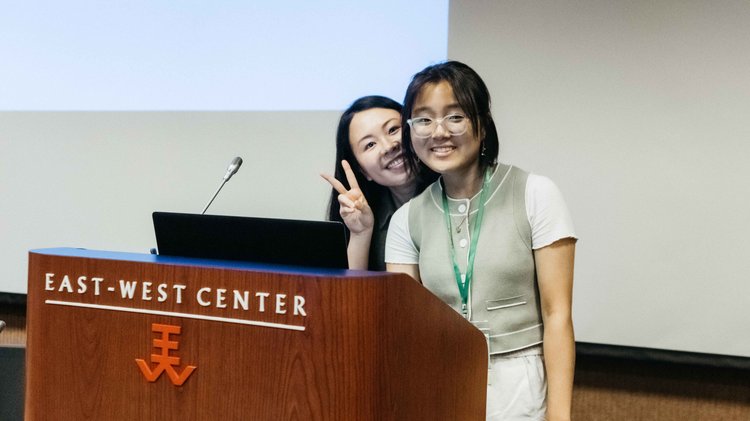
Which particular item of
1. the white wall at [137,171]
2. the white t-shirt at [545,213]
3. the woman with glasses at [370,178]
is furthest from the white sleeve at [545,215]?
the white wall at [137,171]

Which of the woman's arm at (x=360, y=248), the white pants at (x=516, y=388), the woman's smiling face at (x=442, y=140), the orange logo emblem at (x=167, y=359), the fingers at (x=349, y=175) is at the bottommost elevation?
the white pants at (x=516, y=388)

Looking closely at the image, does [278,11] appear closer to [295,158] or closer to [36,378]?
[295,158]

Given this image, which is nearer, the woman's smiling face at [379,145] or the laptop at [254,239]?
the laptop at [254,239]

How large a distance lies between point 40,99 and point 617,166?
7.06 ft

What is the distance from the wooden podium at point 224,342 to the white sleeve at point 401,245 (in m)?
0.57

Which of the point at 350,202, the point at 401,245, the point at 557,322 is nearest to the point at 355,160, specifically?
the point at 350,202

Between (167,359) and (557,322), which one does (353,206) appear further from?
(167,359)

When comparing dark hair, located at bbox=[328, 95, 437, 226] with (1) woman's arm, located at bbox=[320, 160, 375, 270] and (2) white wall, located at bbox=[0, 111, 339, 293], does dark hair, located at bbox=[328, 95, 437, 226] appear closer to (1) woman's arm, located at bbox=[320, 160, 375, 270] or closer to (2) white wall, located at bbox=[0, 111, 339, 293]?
(1) woman's arm, located at bbox=[320, 160, 375, 270]

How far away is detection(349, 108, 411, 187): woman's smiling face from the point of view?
2012 millimetres

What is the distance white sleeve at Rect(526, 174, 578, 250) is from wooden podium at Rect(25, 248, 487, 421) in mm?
481

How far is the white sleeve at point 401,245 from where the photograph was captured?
1.68 meters

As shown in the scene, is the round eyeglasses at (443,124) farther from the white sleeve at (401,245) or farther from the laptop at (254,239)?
the laptop at (254,239)

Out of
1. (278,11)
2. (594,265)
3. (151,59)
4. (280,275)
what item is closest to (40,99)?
(151,59)

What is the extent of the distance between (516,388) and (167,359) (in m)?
0.79
